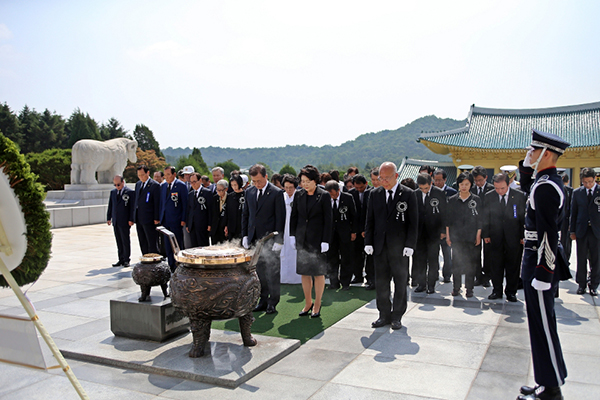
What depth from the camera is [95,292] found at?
7035mm

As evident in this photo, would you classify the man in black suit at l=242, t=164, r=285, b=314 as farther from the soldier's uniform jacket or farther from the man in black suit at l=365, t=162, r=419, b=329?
the soldier's uniform jacket

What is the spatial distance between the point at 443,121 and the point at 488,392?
9548 cm

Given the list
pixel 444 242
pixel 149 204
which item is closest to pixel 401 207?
pixel 444 242

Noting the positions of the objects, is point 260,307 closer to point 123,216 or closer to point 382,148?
point 123,216

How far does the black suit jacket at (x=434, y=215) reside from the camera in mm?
7086

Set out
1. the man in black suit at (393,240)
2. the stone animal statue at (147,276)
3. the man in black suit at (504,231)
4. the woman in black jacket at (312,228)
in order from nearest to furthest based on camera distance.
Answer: the stone animal statue at (147,276)
the man in black suit at (393,240)
the woman in black jacket at (312,228)
the man in black suit at (504,231)

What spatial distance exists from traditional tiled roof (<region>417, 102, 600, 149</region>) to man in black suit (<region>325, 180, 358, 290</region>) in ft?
58.9

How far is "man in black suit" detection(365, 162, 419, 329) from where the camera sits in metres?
5.25

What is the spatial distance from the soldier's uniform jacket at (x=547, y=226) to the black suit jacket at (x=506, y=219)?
123 inches

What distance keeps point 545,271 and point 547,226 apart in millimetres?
328

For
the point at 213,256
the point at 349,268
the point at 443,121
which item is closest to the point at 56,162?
the point at 349,268

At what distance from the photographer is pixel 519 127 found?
26062mm

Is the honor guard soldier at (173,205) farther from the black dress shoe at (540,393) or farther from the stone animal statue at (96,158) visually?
the stone animal statue at (96,158)

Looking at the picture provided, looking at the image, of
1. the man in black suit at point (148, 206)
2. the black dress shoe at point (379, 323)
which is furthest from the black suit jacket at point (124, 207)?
the black dress shoe at point (379, 323)
